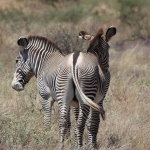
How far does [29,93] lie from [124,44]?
864cm

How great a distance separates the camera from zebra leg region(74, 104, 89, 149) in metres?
7.55

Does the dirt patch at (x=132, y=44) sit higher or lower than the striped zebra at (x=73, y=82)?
lower

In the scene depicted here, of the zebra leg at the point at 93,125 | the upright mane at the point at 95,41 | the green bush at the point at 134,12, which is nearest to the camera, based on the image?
the upright mane at the point at 95,41

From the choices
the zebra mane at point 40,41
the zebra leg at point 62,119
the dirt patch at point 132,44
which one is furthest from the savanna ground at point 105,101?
the zebra mane at point 40,41

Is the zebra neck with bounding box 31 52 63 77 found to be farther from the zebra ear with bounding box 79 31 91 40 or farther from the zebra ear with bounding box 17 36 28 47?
the zebra ear with bounding box 79 31 91 40

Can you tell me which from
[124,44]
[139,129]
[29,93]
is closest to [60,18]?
[124,44]

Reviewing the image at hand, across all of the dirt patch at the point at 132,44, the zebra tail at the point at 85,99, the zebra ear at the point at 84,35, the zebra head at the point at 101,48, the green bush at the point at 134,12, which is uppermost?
the zebra tail at the point at 85,99

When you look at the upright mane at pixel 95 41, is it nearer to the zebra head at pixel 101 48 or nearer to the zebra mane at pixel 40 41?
the zebra head at pixel 101 48

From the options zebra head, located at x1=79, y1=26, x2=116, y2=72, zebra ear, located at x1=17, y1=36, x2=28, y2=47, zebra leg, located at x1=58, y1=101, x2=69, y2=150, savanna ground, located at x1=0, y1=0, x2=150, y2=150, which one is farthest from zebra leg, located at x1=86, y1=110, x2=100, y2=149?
zebra ear, located at x1=17, y1=36, x2=28, y2=47

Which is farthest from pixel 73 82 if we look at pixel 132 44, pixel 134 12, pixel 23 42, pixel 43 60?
pixel 134 12

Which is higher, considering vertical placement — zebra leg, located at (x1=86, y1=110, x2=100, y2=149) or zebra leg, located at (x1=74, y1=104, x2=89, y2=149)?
zebra leg, located at (x1=74, y1=104, x2=89, y2=149)

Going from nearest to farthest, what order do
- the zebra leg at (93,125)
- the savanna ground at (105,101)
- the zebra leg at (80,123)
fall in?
the zebra leg at (80,123) → the savanna ground at (105,101) → the zebra leg at (93,125)

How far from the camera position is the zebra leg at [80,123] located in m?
7.55

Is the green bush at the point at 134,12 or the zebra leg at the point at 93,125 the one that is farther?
the green bush at the point at 134,12
